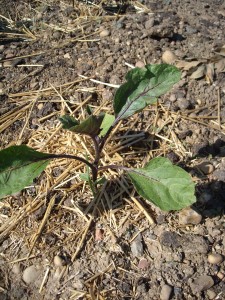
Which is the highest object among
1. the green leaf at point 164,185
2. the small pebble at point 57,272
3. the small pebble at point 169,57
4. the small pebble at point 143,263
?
the small pebble at point 169,57

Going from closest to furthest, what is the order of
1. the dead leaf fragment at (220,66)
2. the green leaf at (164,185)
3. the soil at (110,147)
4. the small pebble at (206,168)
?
the green leaf at (164,185) < the soil at (110,147) < the small pebble at (206,168) < the dead leaf fragment at (220,66)

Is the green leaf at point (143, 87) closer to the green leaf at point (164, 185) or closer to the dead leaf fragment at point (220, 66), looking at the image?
the green leaf at point (164, 185)

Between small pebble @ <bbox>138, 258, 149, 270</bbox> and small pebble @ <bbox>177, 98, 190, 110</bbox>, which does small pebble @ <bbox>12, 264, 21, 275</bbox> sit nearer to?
small pebble @ <bbox>138, 258, 149, 270</bbox>

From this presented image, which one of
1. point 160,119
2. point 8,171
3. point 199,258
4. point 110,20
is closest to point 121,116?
point 160,119

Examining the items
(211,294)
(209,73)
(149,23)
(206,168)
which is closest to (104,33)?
(149,23)

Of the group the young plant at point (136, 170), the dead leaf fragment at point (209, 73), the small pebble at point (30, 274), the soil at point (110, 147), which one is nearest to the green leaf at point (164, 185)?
the young plant at point (136, 170)

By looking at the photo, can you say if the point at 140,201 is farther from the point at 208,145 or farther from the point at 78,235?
the point at 208,145

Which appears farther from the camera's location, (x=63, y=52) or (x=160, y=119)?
(x=63, y=52)
